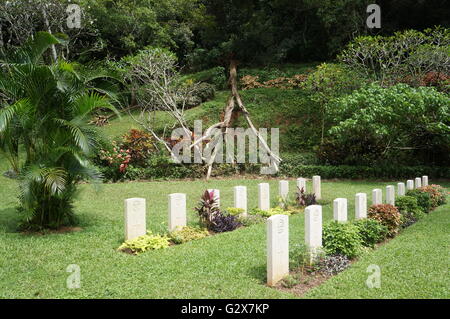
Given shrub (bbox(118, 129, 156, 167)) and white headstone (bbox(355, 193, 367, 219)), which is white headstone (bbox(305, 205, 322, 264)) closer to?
white headstone (bbox(355, 193, 367, 219))

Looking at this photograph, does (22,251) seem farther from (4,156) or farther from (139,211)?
(4,156)

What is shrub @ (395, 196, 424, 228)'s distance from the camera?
32.2 ft

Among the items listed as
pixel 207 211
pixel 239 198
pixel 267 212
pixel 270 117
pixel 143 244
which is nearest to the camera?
pixel 143 244

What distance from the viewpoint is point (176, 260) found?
257 inches

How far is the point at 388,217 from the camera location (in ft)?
28.0

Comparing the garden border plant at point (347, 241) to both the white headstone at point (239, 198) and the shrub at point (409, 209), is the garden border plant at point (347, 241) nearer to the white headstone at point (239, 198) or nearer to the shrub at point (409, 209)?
the shrub at point (409, 209)

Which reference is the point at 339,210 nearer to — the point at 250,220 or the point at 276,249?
the point at 250,220

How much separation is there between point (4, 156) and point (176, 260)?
5.17 metres

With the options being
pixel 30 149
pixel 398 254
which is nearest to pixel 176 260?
pixel 398 254

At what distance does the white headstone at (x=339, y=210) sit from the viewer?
7.87 meters

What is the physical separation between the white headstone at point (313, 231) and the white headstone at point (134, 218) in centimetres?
332

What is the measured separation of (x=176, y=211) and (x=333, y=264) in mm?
3594

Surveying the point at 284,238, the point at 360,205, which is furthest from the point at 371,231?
the point at 284,238

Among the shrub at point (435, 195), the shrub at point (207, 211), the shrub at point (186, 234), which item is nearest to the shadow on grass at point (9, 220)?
the shrub at point (186, 234)
